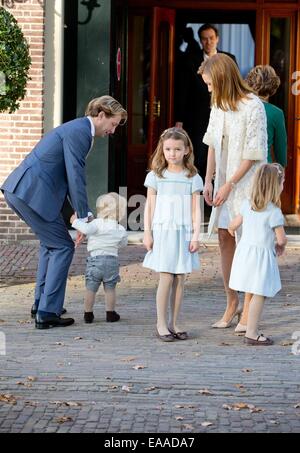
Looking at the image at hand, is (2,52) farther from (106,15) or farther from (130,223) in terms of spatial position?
(130,223)

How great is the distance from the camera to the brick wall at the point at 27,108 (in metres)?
13.0

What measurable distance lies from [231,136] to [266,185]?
0.59 meters

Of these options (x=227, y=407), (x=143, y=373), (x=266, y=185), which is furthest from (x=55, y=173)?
(x=227, y=407)

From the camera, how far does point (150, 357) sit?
26.5ft

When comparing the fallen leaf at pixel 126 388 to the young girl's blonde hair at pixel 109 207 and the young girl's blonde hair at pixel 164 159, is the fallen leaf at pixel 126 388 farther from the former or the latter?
the young girl's blonde hair at pixel 109 207

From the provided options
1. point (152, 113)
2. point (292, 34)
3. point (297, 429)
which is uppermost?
point (292, 34)

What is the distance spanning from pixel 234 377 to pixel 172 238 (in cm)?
140

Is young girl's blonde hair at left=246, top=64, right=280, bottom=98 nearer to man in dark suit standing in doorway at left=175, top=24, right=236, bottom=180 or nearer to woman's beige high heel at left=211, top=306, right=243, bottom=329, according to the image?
woman's beige high heel at left=211, top=306, right=243, bottom=329

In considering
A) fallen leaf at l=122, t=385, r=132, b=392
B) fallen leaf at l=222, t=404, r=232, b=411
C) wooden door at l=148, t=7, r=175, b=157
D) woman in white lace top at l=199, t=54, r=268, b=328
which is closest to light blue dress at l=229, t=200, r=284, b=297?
woman in white lace top at l=199, t=54, r=268, b=328

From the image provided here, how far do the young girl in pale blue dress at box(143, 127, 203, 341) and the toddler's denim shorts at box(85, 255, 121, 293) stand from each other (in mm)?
567

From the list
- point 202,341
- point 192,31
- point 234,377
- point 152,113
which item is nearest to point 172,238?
point 202,341

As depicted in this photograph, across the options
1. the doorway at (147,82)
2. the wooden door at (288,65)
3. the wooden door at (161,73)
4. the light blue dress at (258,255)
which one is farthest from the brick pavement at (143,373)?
the wooden door at (288,65)

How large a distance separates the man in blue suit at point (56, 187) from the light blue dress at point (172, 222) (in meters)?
0.58

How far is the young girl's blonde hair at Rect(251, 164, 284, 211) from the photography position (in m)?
8.32
